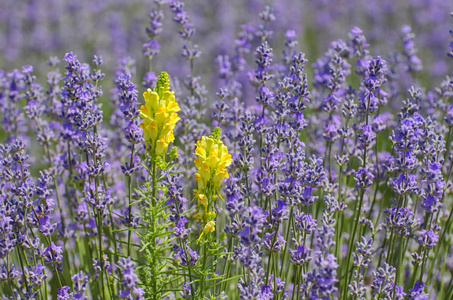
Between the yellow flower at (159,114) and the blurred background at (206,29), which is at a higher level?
the blurred background at (206,29)

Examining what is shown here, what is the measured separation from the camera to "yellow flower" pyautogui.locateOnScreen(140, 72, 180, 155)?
238 cm

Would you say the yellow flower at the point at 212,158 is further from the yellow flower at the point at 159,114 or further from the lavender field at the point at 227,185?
the yellow flower at the point at 159,114

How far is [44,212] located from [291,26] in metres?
7.81

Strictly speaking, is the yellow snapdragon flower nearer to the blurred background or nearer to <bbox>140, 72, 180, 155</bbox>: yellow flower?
<bbox>140, 72, 180, 155</bbox>: yellow flower

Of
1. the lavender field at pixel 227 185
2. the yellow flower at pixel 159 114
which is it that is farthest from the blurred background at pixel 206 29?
the yellow flower at pixel 159 114

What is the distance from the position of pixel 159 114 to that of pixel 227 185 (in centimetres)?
55

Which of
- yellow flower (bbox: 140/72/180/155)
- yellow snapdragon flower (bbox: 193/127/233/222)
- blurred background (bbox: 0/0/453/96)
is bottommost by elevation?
yellow snapdragon flower (bbox: 193/127/233/222)

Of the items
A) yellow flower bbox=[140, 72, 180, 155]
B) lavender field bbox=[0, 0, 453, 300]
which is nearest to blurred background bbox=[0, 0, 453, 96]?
lavender field bbox=[0, 0, 453, 300]

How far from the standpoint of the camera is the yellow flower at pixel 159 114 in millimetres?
2375

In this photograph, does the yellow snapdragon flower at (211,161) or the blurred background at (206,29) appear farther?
the blurred background at (206,29)

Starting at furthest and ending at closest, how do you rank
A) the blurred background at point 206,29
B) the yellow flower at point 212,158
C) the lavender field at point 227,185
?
1. the blurred background at point 206,29
2. the lavender field at point 227,185
3. the yellow flower at point 212,158

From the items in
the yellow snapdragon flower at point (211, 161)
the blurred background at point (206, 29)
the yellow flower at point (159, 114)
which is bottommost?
the yellow snapdragon flower at point (211, 161)

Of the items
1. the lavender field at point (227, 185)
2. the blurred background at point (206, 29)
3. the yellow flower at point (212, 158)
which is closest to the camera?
the yellow flower at point (212, 158)

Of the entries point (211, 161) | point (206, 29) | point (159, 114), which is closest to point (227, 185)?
point (211, 161)
